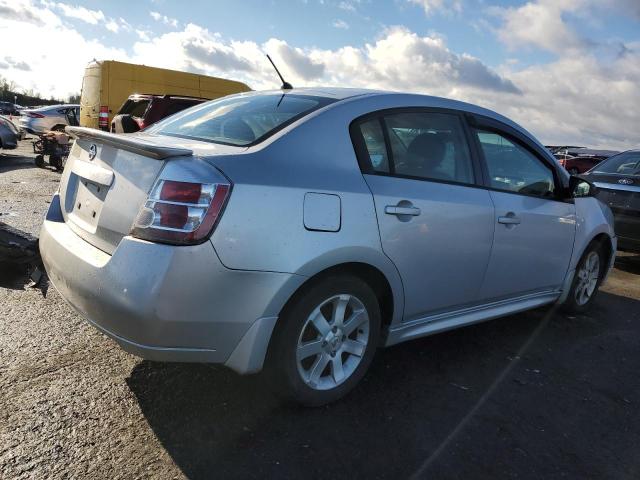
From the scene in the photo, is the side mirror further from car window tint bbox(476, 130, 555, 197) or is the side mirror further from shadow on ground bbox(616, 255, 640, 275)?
shadow on ground bbox(616, 255, 640, 275)

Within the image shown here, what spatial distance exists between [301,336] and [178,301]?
26.8 inches

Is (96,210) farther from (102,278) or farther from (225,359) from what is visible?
(225,359)

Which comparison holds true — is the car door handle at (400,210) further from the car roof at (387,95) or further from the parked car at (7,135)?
the parked car at (7,135)

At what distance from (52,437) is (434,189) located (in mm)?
2285

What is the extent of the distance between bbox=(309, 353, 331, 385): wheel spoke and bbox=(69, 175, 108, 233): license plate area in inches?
50.5

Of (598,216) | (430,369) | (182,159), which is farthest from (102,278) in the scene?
(598,216)

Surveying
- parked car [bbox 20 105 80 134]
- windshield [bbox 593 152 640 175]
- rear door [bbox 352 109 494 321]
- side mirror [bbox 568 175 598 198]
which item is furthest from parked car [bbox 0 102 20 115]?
rear door [bbox 352 109 494 321]

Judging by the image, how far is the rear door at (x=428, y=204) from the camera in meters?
2.93

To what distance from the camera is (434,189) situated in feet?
10.4

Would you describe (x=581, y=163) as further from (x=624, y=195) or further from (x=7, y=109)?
(x=7, y=109)

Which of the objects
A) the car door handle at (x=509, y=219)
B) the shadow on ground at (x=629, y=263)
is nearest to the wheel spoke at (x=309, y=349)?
the car door handle at (x=509, y=219)

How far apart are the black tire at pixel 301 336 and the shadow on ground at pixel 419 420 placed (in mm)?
107

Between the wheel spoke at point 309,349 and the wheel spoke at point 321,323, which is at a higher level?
the wheel spoke at point 321,323

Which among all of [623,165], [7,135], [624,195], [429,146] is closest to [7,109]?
[7,135]
